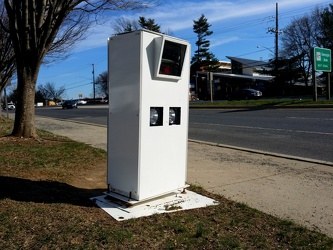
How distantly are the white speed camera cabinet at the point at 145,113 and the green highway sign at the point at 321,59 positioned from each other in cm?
2311

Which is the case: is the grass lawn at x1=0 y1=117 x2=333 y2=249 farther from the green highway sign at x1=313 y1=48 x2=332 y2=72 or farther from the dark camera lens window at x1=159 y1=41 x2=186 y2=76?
the green highway sign at x1=313 y1=48 x2=332 y2=72

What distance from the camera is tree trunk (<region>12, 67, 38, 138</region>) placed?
909 centimetres

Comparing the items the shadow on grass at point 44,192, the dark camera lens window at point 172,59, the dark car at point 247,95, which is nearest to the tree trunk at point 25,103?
the shadow on grass at point 44,192

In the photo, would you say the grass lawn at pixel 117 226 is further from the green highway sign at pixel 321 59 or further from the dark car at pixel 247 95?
the dark car at pixel 247 95

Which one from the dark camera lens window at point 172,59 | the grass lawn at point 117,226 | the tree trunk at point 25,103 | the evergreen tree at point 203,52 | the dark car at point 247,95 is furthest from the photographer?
the evergreen tree at point 203,52

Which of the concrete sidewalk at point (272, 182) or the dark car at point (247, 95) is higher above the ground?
the dark car at point (247, 95)

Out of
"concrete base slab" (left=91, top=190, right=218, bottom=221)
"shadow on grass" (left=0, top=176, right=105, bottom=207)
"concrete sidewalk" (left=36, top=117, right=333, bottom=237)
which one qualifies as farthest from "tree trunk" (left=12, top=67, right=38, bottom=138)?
"concrete base slab" (left=91, top=190, right=218, bottom=221)

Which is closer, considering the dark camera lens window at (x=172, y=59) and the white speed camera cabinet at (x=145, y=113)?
the white speed camera cabinet at (x=145, y=113)

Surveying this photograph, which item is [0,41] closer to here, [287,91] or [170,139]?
[170,139]

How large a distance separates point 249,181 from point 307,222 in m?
1.86

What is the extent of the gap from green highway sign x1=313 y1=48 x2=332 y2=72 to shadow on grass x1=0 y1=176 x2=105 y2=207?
76.9 ft

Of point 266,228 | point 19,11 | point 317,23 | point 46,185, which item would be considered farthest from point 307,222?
point 317,23

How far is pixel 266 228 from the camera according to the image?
3.64 m

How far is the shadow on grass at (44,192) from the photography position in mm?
4312
